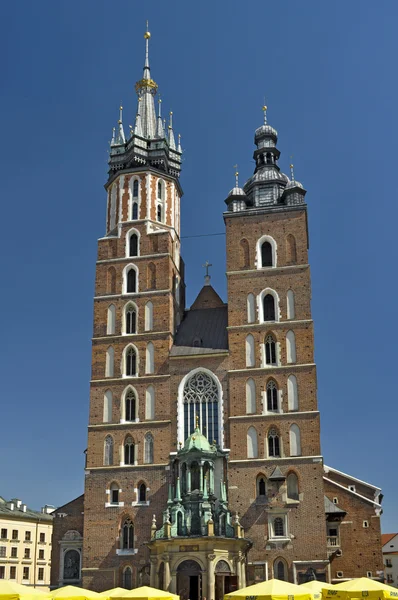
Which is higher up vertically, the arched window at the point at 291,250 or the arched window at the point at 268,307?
the arched window at the point at 291,250

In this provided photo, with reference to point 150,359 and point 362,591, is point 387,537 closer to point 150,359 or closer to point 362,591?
point 150,359

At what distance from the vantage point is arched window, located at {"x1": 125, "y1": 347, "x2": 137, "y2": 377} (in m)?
49.8

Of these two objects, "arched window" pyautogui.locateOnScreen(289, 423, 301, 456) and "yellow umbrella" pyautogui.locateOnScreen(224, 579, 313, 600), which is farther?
"arched window" pyautogui.locateOnScreen(289, 423, 301, 456)

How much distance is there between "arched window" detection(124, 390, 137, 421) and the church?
9 centimetres

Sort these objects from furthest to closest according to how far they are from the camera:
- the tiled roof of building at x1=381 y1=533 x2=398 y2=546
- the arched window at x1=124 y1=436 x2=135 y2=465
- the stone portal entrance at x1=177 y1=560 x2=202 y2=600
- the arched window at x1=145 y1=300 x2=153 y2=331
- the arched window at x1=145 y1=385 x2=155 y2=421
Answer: the tiled roof of building at x1=381 y1=533 x2=398 y2=546
the arched window at x1=145 y1=300 x2=153 y2=331
the arched window at x1=145 y1=385 x2=155 y2=421
the arched window at x1=124 y1=436 x2=135 y2=465
the stone portal entrance at x1=177 y1=560 x2=202 y2=600

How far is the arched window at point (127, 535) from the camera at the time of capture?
45.7 meters

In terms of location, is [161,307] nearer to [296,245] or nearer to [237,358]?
[237,358]

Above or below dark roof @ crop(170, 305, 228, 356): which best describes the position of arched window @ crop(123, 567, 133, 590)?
below

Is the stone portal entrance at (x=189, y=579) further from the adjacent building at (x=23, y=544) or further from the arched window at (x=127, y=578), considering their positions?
the adjacent building at (x=23, y=544)

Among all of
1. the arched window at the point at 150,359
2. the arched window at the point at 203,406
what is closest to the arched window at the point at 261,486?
the arched window at the point at 203,406

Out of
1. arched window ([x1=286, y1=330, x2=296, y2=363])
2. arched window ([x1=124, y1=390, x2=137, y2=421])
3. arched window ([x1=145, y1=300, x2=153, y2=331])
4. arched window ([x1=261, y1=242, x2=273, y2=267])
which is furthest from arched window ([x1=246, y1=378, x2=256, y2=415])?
arched window ([x1=261, y1=242, x2=273, y2=267])

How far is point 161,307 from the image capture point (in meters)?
50.7

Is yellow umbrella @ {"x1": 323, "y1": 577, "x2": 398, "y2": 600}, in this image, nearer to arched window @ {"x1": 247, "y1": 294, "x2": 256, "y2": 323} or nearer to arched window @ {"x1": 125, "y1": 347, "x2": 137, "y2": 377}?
arched window @ {"x1": 247, "y1": 294, "x2": 256, "y2": 323}

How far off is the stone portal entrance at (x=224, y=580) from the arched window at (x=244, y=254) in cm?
1945
